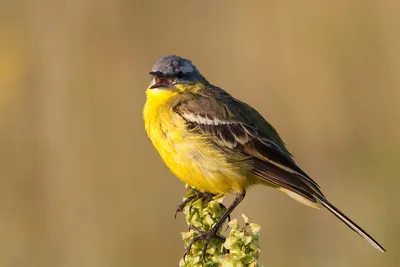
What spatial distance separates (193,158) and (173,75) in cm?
86

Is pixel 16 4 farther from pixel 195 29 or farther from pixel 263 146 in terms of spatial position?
pixel 263 146

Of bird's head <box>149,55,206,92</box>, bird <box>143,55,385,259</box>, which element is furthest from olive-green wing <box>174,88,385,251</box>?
bird's head <box>149,55,206,92</box>

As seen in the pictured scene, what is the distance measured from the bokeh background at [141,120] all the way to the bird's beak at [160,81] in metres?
1.91

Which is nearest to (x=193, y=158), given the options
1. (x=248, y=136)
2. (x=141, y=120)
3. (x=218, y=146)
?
(x=218, y=146)

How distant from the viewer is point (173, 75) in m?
6.14

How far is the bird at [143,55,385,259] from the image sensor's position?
5445 millimetres

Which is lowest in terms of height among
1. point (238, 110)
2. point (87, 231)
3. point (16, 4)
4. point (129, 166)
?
point (87, 231)

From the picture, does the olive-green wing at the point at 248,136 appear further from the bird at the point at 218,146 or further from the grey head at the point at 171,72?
the grey head at the point at 171,72

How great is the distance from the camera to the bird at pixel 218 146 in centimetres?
545

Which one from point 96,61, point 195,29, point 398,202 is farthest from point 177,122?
point 195,29

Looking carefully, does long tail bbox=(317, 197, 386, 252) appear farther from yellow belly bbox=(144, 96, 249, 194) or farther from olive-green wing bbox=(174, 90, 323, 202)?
yellow belly bbox=(144, 96, 249, 194)

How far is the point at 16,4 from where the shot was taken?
944 centimetres

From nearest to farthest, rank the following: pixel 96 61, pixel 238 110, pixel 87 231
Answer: pixel 238 110 → pixel 87 231 → pixel 96 61

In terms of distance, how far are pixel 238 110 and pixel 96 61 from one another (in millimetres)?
3538
